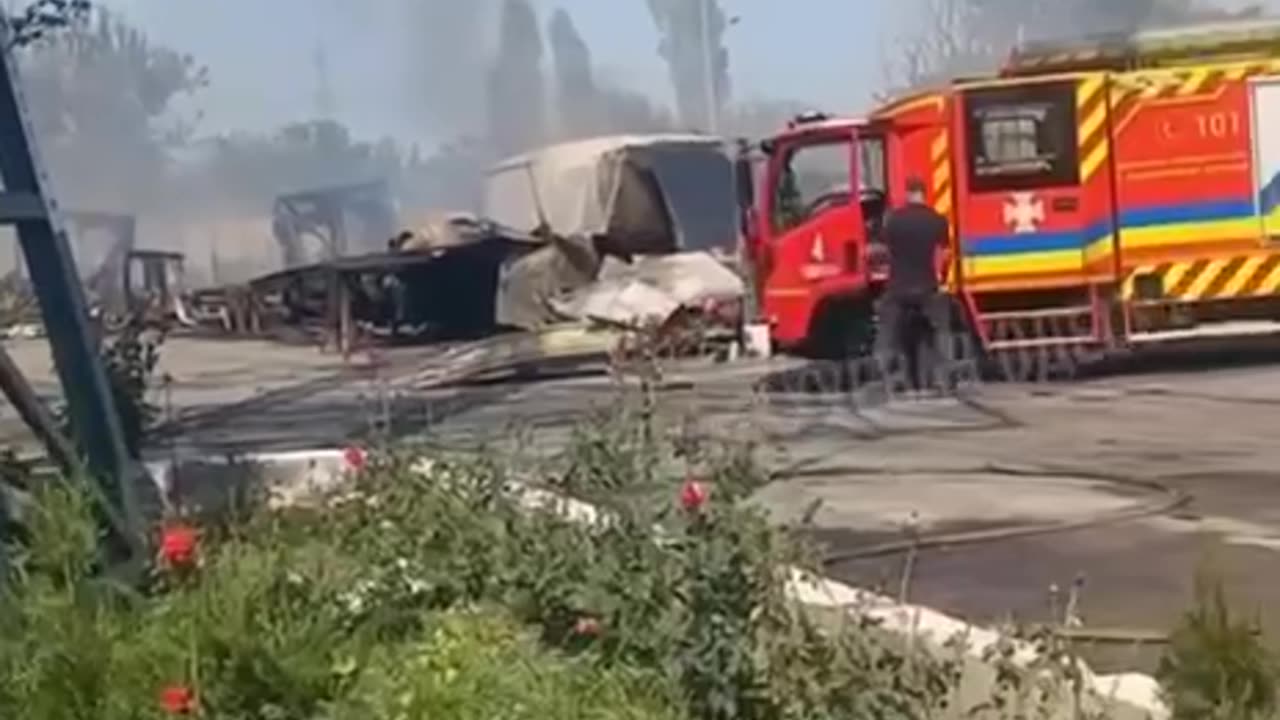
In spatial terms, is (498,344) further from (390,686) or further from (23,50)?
(390,686)

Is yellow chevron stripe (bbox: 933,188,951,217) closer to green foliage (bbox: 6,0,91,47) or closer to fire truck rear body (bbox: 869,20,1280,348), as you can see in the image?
fire truck rear body (bbox: 869,20,1280,348)

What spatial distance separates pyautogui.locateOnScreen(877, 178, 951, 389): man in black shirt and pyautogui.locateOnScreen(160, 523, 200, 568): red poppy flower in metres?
13.6

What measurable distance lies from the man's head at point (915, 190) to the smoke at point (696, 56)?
127 feet

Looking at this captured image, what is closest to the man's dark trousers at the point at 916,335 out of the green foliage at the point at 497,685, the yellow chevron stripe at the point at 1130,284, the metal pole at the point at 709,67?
the yellow chevron stripe at the point at 1130,284

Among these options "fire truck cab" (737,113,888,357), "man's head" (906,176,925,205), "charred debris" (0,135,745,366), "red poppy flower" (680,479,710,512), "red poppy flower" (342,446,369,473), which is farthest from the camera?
"charred debris" (0,135,745,366)

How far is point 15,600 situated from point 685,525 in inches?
56.9

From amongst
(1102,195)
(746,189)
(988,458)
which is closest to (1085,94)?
(1102,195)

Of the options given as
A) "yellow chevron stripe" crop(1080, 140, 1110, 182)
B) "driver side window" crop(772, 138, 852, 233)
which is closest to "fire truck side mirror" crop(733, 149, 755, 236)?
"driver side window" crop(772, 138, 852, 233)

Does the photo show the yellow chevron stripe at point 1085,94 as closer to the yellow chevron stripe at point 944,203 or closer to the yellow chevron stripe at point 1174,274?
the yellow chevron stripe at point 944,203

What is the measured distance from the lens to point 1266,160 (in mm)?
21219

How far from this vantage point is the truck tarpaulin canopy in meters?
33.5

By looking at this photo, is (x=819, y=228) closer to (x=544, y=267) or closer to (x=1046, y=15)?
(x=544, y=267)

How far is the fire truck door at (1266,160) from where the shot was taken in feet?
69.5

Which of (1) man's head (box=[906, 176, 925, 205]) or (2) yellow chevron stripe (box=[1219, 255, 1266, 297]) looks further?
(2) yellow chevron stripe (box=[1219, 255, 1266, 297])
